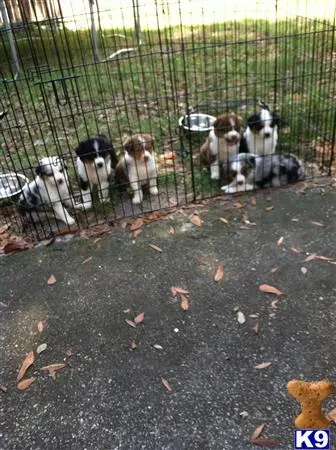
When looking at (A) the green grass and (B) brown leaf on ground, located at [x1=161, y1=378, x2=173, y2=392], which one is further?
(A) the green grass

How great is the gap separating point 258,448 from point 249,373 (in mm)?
519

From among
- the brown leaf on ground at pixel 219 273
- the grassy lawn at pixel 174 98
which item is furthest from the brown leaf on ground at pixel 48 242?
the brown leaf on ground at pixel 219 273

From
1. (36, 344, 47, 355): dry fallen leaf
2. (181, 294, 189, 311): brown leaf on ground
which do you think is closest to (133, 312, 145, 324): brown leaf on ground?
(181, 294, 189, 311): brown leaf on ground

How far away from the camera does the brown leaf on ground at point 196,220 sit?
14.9ft

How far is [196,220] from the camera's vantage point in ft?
15.1

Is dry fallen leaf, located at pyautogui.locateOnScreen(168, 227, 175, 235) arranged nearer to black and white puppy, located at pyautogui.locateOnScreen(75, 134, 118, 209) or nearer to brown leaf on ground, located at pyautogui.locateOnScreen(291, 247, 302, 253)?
black and white puppy, located at pyautogui.locateOnScreen(75, 134, 118, 209)

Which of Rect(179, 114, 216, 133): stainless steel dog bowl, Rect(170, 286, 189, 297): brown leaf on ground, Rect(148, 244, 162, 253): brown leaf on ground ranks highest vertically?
Rect(179, 114, 216, 133): stainless steel dog bowl

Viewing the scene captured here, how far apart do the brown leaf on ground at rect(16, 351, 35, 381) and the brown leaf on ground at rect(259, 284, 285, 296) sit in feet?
6.18

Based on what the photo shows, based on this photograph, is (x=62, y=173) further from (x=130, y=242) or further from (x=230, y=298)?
(x=230, y=298)

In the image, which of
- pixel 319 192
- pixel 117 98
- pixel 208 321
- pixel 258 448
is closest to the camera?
pixel 258 448

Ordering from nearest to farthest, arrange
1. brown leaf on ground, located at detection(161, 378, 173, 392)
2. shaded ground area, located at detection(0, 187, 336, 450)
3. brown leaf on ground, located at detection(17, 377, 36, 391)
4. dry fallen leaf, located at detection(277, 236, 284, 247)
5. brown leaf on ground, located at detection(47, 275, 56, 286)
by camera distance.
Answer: shaded ground area, located at detection(0, 187, 336, 450), brown leaf on ground, located at detection(161, 378, 173, 392), brown leaf on ground, located at detection(17, 377, 36, 391), brown leaf on ground, located at detection(47, 275, 56, 286), dry fallen leaf, located at detection(277, 236, 284, 247)

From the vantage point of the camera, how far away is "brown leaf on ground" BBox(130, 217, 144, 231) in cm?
456

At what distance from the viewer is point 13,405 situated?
2.91 m

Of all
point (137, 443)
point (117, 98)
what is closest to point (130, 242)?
point (137, 443)
